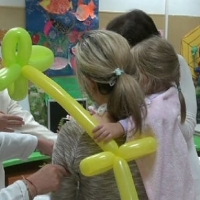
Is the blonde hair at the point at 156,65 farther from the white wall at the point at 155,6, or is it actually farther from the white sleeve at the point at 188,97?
the white wall at the point at 155,6

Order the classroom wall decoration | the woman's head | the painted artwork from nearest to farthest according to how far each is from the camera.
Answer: the woman's head
the painted artwork
the classroom wall decoration

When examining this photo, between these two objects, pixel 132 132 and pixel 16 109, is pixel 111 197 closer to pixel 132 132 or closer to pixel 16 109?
pixel 132 132

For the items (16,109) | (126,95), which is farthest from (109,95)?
(16,109)

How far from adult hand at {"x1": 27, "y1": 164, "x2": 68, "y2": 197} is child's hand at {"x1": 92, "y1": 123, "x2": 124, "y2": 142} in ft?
0.58

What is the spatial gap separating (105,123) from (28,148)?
0.55 metres

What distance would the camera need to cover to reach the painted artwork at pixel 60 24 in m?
2.60

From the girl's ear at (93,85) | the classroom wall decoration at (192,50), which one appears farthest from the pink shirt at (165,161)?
the classroom wall decoration at (192,50)

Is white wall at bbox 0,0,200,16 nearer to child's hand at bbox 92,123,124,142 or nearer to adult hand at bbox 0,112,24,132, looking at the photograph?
adult hand at bbox 0,112,24,132

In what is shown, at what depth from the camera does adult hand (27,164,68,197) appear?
3.47 feet

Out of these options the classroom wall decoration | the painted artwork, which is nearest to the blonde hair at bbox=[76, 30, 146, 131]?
the painted artwork

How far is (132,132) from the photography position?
100 cm

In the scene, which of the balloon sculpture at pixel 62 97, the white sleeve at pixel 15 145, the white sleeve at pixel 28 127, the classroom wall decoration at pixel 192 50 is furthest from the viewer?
the classroom wall decoration at pixel 192 50

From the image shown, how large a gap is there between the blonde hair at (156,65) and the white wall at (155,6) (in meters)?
1.77

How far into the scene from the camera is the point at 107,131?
0.97m
